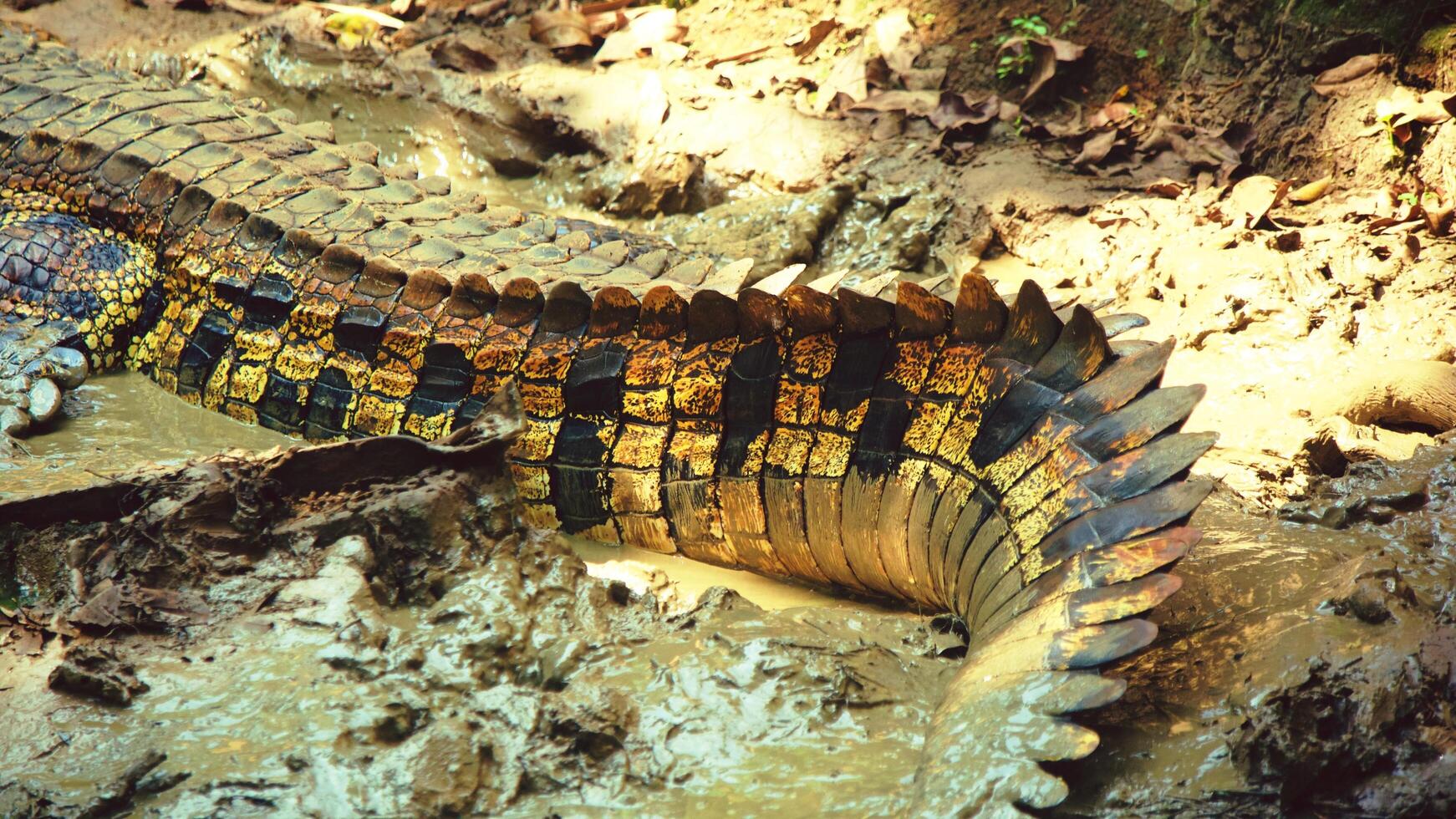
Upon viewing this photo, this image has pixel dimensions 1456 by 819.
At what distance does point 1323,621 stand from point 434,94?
4383mm

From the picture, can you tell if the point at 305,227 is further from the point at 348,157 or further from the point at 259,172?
the point at 348,157

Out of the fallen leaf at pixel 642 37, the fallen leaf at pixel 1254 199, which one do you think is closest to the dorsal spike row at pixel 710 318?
the fallen leaf at pixel 1254 199

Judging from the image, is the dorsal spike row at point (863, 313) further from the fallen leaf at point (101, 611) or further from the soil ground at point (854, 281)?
the fallen leaf at point (101, 611)

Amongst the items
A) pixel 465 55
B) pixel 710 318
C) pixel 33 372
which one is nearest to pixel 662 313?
pixel 710 318

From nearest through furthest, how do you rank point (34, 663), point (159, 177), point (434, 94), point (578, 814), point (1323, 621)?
1. point (578, 814)
2. point (34, 663)
3. point (1323, 621)
4. point (159, 177)
5. point (434, 94)

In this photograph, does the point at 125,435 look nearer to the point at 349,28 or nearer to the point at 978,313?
the point at 978,313

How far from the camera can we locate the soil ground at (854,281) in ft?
5.26

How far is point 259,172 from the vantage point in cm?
340

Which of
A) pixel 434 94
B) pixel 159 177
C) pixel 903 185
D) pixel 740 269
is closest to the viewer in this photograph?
pixel 740 269

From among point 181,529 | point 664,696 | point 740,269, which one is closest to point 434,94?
point 740,269

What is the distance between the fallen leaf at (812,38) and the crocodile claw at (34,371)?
314 centimetres

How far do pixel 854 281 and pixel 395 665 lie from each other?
1.46 metres

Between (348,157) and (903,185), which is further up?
(903,185)

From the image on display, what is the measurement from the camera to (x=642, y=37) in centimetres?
504
